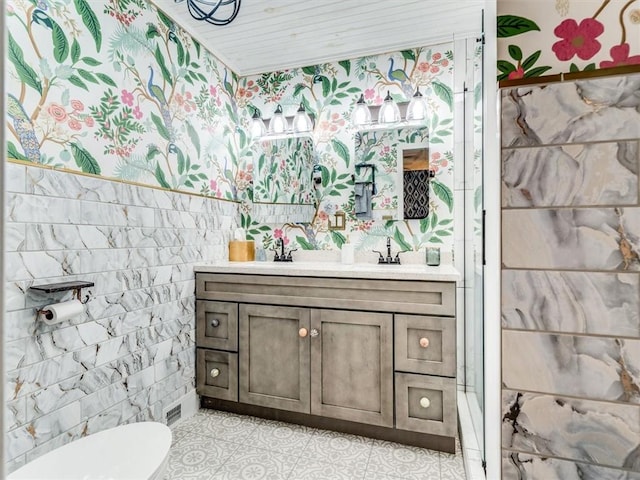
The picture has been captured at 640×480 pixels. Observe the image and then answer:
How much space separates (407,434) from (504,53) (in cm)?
186

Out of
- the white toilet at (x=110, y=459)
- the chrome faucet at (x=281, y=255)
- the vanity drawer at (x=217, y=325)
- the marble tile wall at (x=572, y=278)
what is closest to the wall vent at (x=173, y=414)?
the vanity drawer at (x=217, y=325)

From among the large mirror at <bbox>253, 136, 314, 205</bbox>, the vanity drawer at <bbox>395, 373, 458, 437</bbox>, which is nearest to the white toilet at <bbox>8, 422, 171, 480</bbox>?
the vanity drawer at <bbox>395, 373, 458, 437</bbox>

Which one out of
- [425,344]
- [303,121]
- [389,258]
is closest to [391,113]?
[303,121]

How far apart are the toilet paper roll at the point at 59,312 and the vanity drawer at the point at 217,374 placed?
97 cm

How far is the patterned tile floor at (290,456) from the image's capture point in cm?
167

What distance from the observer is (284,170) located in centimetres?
272

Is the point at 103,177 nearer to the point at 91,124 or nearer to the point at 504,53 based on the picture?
the point at 91,124

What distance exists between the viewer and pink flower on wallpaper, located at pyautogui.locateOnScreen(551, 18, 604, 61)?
640mm

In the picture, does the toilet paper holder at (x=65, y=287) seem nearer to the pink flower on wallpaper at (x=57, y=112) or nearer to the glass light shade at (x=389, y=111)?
the pink flower on wallpaper at (x=57, y=112)

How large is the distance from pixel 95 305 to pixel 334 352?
123cm

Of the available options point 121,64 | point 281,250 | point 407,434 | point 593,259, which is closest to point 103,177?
point 121,64

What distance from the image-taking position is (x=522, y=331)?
0.69m

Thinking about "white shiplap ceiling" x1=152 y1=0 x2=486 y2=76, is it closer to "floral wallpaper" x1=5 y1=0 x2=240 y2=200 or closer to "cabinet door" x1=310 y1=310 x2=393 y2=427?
"floral wallpaper" x1=5 y1=0 x2=240 y2=200

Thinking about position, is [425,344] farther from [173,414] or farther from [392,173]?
[173,414]
